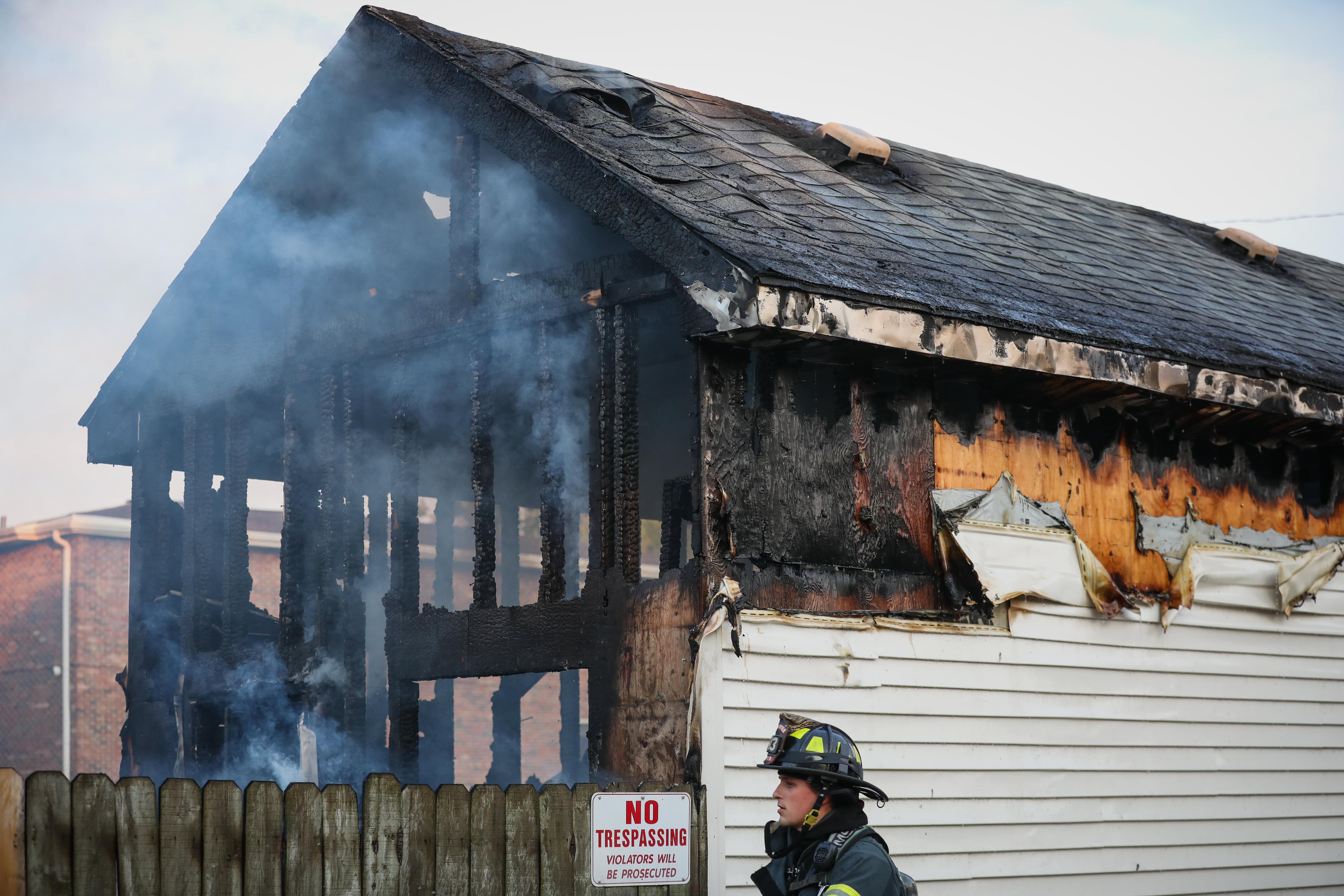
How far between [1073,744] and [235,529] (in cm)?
644

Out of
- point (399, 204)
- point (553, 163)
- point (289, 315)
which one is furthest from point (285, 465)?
point (553, 163)

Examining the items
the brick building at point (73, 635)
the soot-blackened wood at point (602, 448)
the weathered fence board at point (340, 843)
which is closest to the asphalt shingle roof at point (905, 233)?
the soot-blackened wood at point (602, 448)

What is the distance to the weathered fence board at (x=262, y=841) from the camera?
511cm

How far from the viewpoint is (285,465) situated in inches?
393

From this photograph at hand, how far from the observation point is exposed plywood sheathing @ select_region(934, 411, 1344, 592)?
8039 millimetres

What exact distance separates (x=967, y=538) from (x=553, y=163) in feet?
10.7

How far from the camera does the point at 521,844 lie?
582cm

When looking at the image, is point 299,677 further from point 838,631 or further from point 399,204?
point 838,631

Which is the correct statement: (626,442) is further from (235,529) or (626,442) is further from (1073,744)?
(235,529)

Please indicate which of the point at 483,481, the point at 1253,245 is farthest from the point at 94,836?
the point at 1253,245

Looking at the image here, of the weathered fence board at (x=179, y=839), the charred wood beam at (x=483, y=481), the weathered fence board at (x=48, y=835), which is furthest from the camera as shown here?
the charred wood beam at (x=483, y=481)

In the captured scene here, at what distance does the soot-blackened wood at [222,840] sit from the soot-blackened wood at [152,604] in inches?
242

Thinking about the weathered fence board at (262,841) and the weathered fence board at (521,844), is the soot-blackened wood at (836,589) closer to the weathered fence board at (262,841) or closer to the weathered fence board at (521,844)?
the weathered fence board at (521,844)

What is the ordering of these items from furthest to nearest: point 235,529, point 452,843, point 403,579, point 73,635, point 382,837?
point 73,635
point 235,529
point 403,579
point 452,843
point 382,837
